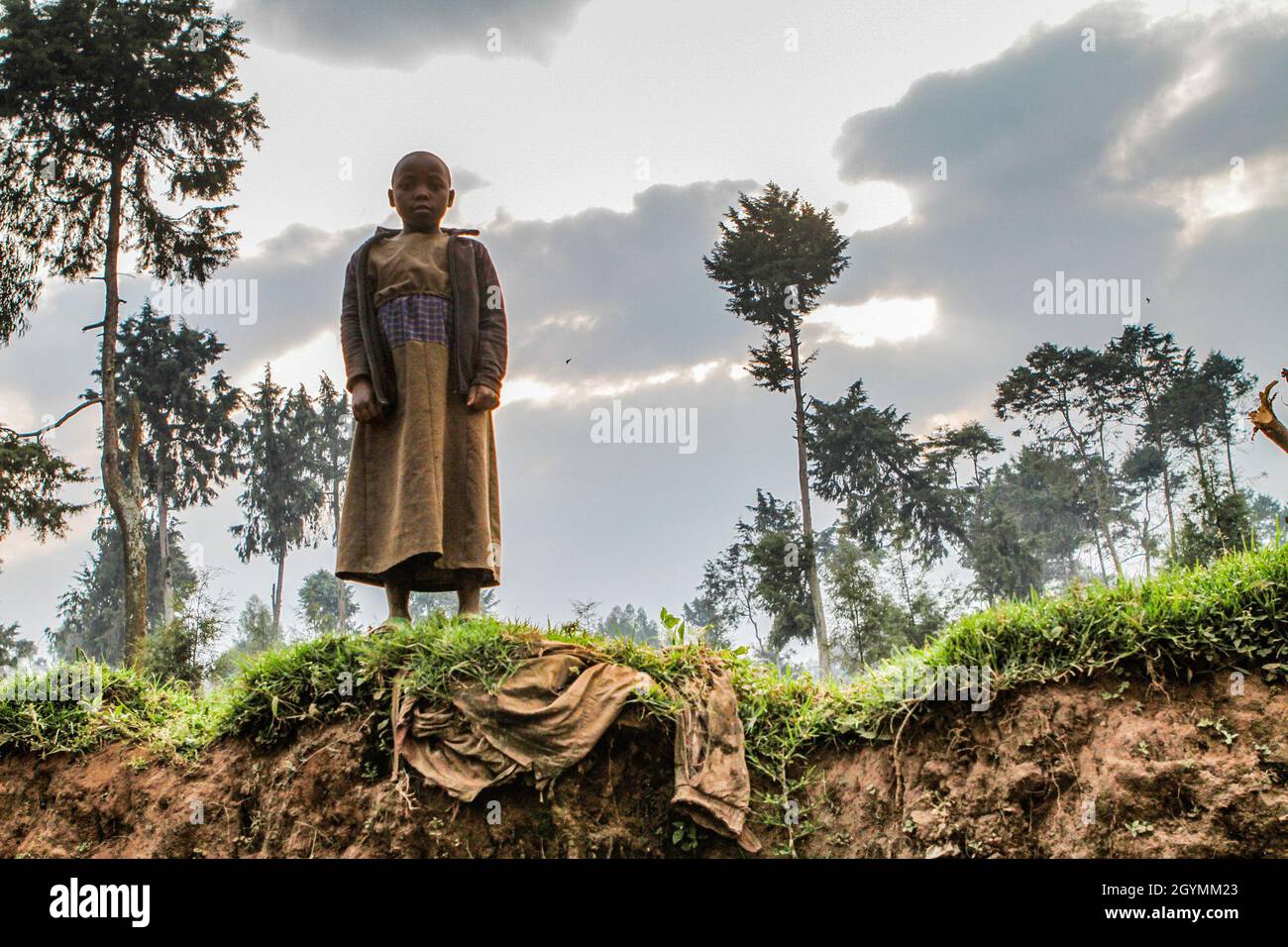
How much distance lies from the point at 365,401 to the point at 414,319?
1.93 ft

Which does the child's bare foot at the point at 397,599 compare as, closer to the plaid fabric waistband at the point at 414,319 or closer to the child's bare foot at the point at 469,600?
the child's bare foot at the point at 469,600

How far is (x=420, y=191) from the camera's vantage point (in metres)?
5.52

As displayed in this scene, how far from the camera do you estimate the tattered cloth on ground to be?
3.95 metres

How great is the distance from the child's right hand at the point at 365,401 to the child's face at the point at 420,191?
113 cm


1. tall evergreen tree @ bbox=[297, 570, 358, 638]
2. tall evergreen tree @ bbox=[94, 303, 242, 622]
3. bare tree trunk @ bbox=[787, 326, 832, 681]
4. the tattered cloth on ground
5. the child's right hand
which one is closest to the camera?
the tattered cloth on ground

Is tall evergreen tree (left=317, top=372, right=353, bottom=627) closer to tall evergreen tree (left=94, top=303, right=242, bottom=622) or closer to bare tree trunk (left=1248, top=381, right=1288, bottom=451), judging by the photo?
tall evergreen tree (left=94, top=303, right=242, bottom=622)

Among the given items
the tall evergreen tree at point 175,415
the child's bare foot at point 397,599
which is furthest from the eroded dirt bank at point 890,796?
the tall evergreen tree at point 175,415

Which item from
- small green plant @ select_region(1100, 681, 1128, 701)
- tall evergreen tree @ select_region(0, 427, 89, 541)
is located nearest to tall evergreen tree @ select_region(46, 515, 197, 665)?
tall evergreen tree @ select_region(0, 427, 89, 541)

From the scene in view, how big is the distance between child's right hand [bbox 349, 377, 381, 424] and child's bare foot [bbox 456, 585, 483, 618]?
1178 millimetres

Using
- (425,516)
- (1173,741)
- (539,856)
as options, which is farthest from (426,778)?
(1173,741)

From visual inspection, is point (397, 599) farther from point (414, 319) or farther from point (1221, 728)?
point (1221, 728)

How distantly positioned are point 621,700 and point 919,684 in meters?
1.42

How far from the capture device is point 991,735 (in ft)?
12.8

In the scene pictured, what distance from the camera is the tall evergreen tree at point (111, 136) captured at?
15.4m
